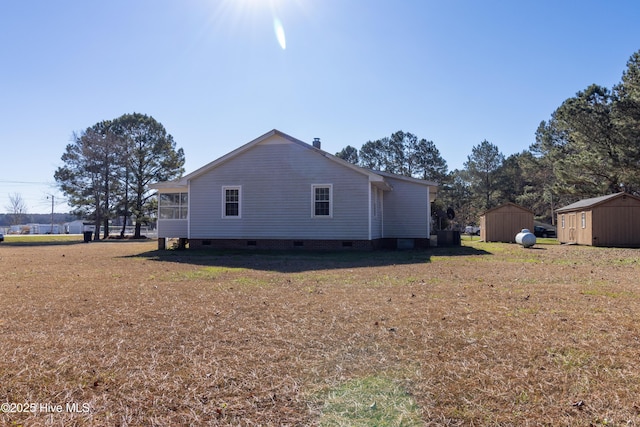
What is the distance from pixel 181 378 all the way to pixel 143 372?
0.38 meters

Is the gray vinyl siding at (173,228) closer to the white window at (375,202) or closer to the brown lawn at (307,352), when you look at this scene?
the white window at (375,202)

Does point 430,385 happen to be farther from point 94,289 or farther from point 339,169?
point 339,169

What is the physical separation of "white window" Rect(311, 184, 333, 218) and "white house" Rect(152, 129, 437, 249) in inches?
1.6

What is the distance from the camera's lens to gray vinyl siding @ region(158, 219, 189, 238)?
1961 centimetres

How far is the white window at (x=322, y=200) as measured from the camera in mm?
17797

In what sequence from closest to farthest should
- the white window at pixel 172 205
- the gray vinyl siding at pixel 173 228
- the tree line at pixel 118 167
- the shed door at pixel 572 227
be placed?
the gray vinyl siding at pixel 173 228
the white window at pixel 172 205
the shed door at pixel 572 227
the tree line at pixel 118 167

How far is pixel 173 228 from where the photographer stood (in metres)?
19.8

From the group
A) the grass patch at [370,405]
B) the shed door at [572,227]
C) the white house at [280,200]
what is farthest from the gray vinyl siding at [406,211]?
the grass patch at [370,405]

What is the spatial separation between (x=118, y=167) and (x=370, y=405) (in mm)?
39714

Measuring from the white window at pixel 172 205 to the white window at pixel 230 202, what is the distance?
2.43 metres

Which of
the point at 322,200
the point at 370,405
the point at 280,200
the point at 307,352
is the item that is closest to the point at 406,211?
the point at 322,200

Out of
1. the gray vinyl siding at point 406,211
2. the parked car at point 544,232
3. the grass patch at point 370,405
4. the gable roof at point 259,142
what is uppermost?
the gable roof at point 259,142

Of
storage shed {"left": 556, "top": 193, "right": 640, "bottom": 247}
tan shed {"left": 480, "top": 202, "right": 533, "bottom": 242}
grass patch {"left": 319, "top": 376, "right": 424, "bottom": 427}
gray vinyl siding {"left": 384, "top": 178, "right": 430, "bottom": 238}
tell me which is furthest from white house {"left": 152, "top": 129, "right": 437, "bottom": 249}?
grass patch {"left": 319, "top": 376, "right": 424, "bottom": 427}

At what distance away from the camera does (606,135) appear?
25.5 m
